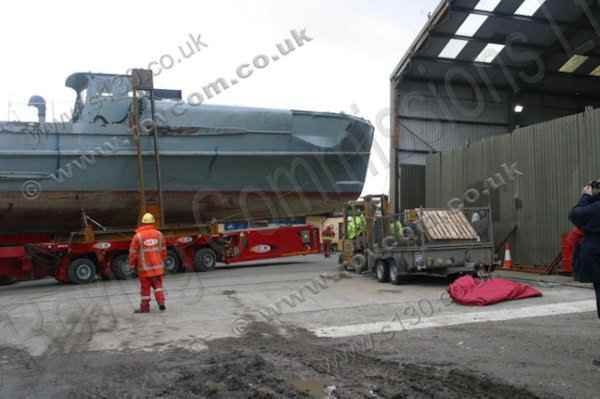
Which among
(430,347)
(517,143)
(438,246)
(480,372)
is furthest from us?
(517,143)

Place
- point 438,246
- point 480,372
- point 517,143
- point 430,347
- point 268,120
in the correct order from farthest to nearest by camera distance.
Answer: point 268,120 < point 517,143 < point 438,246 < point 430,347 < point 480,372

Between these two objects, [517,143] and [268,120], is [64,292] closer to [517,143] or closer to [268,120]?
[268,120]

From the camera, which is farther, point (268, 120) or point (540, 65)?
point (540, 65)

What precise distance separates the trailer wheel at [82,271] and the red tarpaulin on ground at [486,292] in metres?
8.37

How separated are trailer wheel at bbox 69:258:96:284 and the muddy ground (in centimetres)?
754

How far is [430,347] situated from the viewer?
5.51 meters

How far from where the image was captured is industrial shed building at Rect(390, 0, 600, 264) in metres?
12.4

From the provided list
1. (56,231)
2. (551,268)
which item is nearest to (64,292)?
(56,231)

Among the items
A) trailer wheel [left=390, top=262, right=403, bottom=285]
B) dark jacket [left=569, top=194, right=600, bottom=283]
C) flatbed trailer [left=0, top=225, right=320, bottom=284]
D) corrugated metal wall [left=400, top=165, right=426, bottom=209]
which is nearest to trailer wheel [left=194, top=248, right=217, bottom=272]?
flatbed trailer [left=0, top=225, right=320, bottom=284]

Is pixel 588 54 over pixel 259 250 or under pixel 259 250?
over

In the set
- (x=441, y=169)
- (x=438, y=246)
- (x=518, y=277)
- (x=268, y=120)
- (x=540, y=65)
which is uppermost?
(x=540, y=65)

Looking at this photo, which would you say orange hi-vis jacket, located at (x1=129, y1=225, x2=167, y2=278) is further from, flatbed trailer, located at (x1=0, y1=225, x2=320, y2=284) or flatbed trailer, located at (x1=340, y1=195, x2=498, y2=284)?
flatbed trailer, located at (x1=0, y1=225, x2=320, y2=284)

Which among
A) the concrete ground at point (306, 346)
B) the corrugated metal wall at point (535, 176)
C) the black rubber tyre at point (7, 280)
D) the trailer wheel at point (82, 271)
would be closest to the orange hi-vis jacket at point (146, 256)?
the concrete ground at point (306, 346)

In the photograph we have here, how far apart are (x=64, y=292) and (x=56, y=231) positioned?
10.7 ft
